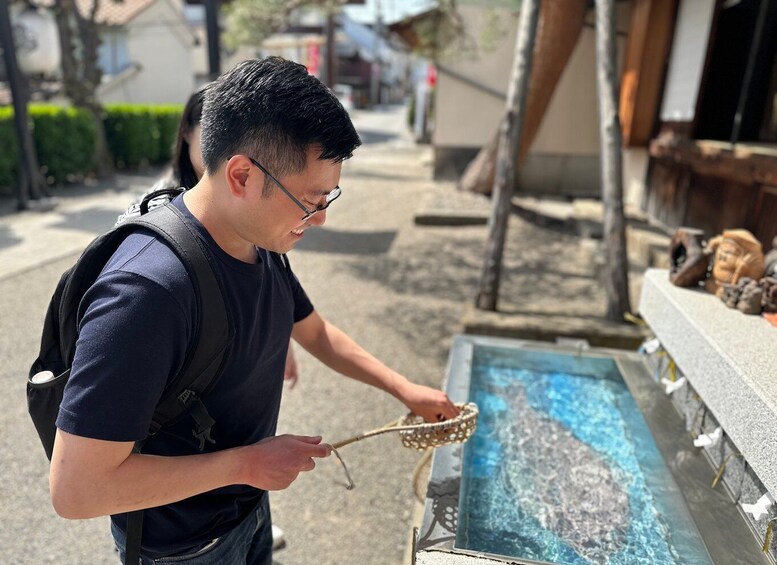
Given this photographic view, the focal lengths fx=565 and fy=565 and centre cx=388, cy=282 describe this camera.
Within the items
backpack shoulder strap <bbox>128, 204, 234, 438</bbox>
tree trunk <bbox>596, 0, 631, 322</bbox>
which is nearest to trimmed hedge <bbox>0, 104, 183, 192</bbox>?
tree trunk <bbox>596, 0, 631, 322</bbox>

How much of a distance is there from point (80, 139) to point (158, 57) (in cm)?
1085

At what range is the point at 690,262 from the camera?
273cm

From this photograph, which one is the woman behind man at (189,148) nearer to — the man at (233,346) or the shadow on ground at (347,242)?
the man at (233,346)

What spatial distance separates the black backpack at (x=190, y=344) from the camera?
1071mm

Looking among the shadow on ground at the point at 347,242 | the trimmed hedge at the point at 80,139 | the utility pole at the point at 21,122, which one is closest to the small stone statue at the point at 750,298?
the shadow on ground at the point at 347,242

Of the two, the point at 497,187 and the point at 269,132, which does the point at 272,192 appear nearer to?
the point at 269,132

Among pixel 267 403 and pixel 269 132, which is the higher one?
pixel 269 132

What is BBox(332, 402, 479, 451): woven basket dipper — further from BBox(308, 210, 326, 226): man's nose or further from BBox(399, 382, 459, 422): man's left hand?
BBox(308, 210, 326, 226): man's nose

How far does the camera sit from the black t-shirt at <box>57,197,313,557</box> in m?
0.93

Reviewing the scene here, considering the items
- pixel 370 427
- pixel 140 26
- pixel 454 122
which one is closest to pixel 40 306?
pixel 370 427

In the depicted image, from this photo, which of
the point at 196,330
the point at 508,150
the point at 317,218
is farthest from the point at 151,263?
the point at 508,150

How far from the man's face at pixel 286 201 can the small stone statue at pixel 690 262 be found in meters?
2.17

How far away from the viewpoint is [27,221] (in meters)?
7.76

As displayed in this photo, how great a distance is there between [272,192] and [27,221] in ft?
26.7
